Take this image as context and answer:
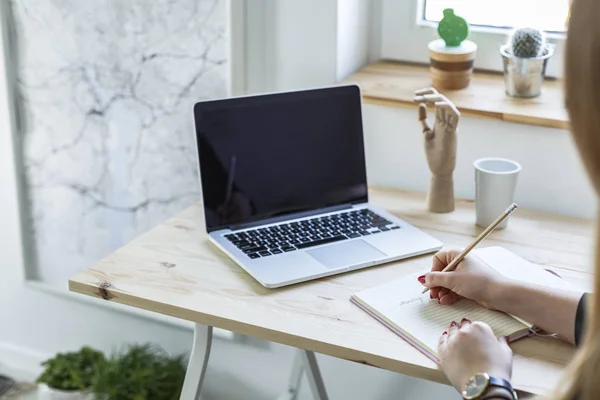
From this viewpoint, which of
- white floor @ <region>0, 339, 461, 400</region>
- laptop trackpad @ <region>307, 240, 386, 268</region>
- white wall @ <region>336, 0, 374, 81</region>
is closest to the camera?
laptop trackpad @ <region>307, 240, 386, 268</region>

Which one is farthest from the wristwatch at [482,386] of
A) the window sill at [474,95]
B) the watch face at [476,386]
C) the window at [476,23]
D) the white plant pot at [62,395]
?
the white plant pot at [62,395]

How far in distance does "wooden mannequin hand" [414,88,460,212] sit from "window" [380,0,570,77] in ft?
0.99

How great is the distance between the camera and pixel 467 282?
1.21 metres

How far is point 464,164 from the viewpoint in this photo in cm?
165

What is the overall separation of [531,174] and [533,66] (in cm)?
19

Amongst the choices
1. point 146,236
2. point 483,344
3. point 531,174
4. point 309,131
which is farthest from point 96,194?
point 483,344

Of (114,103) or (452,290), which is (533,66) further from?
(114,103)

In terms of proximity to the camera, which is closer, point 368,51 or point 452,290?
point 452,290

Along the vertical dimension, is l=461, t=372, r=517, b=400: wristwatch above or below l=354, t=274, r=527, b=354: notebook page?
below

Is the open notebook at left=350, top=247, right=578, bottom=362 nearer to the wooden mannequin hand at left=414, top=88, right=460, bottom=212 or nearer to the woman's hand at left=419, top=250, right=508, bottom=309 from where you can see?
the woman's hand at left=419, top=250, right=508, bottom=309

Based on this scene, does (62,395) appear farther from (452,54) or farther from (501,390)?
(501,390)

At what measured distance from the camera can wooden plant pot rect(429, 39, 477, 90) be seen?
1638 millimetres

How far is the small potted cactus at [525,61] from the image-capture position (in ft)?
5.19

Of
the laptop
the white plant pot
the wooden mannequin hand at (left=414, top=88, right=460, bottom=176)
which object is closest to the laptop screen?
the laptop
